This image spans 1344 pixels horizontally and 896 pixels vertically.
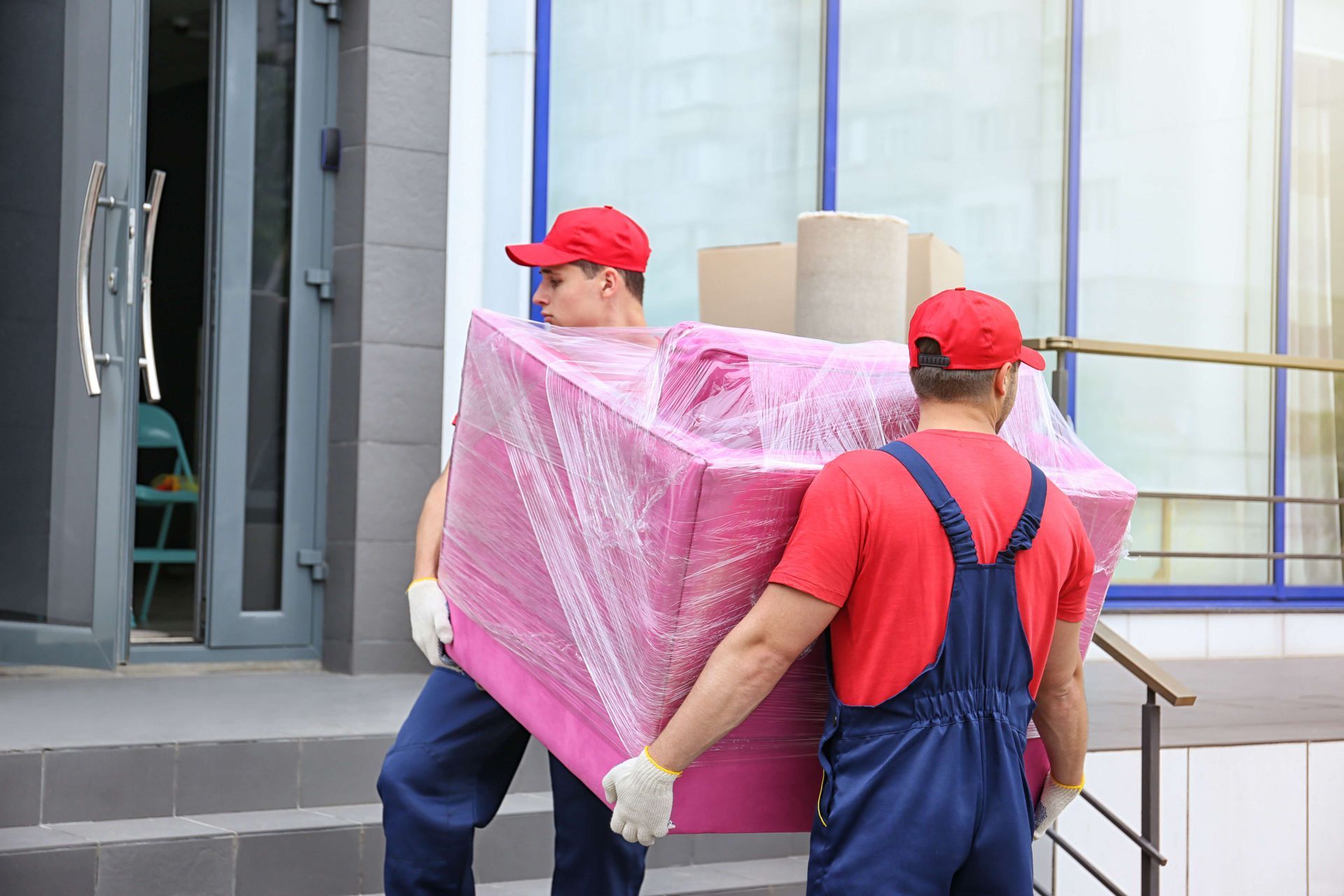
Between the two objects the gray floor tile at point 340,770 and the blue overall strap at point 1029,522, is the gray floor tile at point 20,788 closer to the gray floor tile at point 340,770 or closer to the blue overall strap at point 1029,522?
the gray floor tile at point 340,770

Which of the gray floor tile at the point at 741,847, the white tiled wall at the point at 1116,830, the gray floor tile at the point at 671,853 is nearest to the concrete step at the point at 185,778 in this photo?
the gray floor tile at the point at 671,853

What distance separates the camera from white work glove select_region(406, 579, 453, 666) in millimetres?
2607

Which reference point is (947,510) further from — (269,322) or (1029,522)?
(269,322)

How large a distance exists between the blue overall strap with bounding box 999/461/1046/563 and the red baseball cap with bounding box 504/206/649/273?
1043 millimetres

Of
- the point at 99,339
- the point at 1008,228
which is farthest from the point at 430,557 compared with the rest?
the point at 1008,228

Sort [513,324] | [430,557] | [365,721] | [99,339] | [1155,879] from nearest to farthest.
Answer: [513,324], [430,557], [1155,879], [365,721], [99,339]

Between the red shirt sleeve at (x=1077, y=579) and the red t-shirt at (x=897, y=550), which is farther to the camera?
the red shirt sleeve at (x=1077, y=579)

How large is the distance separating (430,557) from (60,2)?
3.16 meters

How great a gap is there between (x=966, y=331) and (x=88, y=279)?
3.57m

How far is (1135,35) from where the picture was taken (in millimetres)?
6609

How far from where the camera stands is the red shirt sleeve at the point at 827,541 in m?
1.84

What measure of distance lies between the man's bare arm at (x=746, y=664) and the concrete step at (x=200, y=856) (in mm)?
Answer: 1826

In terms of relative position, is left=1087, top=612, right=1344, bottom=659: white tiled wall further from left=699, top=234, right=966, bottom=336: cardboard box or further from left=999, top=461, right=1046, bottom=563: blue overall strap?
left=999, top=461, right=1046, bottom=563: blue overall strap

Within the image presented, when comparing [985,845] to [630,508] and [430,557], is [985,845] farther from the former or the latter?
[430,557]
